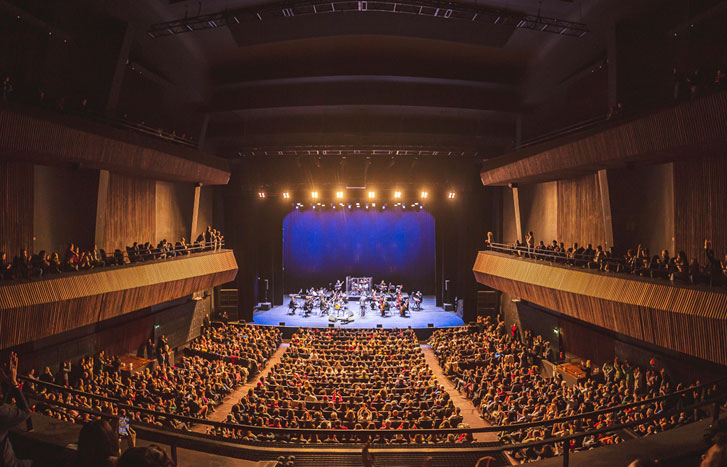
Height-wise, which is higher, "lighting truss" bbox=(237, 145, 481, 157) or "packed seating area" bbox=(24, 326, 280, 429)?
"lighting truss" bbox=(237, 145, 481, 157)

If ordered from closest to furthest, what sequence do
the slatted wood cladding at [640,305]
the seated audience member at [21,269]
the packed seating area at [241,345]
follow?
1. the slatted wood cladding at [640,305]
2. the seated audience member at [21,269]
3. the packed seating area at [241,345]

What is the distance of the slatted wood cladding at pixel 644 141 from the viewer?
8.27 metres

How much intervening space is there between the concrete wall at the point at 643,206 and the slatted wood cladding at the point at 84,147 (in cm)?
1548

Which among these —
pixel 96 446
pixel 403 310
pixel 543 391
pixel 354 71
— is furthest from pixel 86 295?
pixel 403 310

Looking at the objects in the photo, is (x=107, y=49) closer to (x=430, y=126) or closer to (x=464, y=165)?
(x=430, y=126)

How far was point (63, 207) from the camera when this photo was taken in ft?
42.4

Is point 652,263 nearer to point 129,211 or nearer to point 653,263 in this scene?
point 653,263

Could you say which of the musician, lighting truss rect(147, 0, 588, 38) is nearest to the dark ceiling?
lighting truss rect(147, 0, 588, 38)

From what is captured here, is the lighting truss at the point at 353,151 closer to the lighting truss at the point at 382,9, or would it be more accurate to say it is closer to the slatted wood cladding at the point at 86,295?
the slatted wood cladding at the point at 86,295

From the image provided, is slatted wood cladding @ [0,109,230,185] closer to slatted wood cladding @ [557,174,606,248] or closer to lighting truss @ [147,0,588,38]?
lighting truss @ [147,0,588,38]

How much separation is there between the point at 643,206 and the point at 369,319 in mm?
14212

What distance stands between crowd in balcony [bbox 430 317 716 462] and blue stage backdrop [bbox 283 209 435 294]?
1095cm

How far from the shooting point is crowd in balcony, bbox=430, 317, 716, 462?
26.8 feet

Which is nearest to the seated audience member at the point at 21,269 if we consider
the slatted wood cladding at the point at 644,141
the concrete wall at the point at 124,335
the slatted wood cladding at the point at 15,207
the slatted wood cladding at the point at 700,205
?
the slatted wood cladding at the point at 15,207
